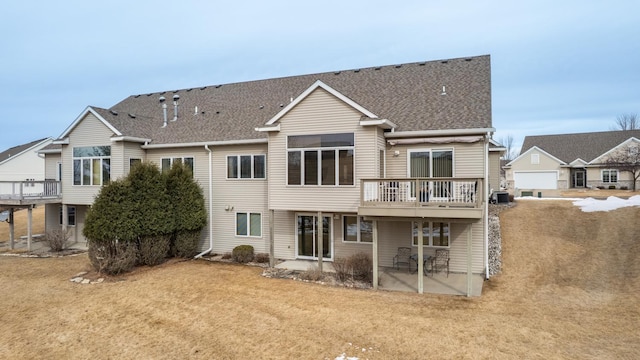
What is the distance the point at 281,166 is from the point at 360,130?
3.36m

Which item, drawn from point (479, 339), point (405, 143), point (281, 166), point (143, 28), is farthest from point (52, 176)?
point (479, 339)

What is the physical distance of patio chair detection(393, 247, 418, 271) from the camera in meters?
13.8

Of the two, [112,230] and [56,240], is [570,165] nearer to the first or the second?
[112,230]

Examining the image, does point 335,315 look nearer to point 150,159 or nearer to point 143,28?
point 150,159

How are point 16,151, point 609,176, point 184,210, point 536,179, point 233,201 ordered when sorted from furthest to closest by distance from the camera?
point 16,151
point 536,179
point 609,176
point 233,201
point 184,210

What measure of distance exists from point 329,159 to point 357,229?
321 cm

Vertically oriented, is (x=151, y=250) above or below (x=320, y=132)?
below

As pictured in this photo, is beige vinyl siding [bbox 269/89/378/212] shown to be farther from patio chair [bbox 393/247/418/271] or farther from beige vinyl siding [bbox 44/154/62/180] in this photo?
beige vinyl siding [bbox 44/154/62/180]

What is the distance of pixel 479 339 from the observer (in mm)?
7957

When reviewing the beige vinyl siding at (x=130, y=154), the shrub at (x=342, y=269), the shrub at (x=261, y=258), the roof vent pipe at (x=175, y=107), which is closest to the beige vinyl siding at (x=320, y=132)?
the shrub at (x=342, y=269)

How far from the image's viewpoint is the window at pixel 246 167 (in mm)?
16070

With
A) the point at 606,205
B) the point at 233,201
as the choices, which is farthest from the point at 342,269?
the point at 606,205

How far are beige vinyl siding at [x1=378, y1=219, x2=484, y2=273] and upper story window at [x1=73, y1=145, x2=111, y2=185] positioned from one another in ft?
42.4

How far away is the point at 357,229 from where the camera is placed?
14.6 m
